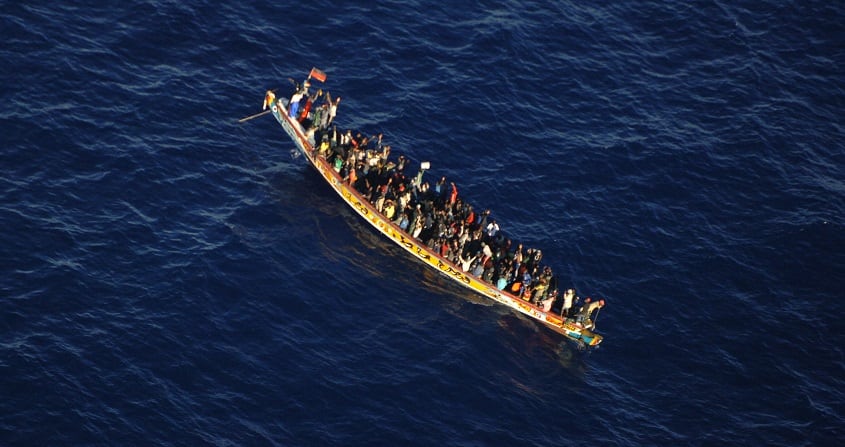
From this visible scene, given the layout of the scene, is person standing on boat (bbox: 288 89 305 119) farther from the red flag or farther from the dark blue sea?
the dark blue sea

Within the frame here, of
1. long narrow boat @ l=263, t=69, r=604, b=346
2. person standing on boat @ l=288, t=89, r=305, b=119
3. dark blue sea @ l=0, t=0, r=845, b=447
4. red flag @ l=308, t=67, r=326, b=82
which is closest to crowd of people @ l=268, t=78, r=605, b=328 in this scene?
person standing on boat @ l=288, t=89, r=305, b=119

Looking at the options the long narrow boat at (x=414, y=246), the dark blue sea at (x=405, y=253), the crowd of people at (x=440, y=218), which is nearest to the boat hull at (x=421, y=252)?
the long narrow boat at (x=414, y=246)

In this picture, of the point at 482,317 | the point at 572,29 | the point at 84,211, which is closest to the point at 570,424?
the point at 482,317

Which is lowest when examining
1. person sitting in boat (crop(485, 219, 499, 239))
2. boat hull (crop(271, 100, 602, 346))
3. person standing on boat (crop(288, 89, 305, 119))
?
boat hull (crop(271, 100, 602, 346))

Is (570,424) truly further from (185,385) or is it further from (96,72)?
(96,72)

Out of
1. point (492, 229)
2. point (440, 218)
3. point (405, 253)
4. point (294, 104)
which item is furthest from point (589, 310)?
point (294, 104)

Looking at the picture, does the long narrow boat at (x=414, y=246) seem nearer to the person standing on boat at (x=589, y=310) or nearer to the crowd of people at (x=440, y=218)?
the person standing on boat at (x=589, y=310)
